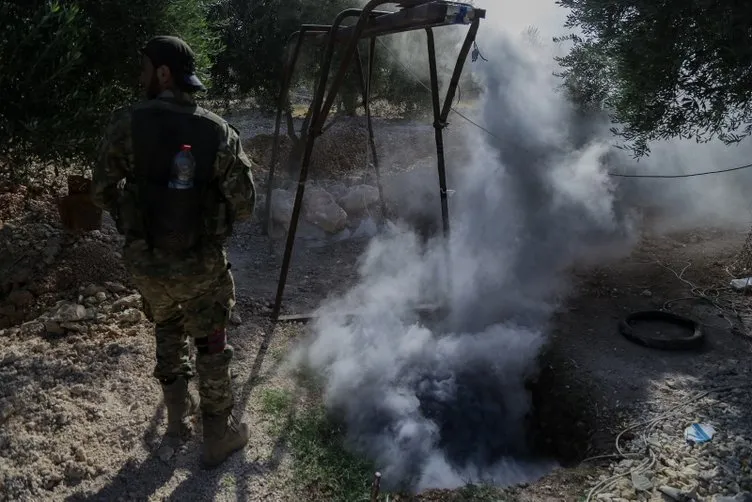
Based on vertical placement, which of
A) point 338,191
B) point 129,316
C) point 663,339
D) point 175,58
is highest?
point 175,58

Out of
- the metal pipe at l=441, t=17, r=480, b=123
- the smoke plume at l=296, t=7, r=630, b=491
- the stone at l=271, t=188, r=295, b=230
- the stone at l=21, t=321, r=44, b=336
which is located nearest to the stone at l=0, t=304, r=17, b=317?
the stone at l=21, t=321, r=44, b=336

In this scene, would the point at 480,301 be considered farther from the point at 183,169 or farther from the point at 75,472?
the point at 75,472

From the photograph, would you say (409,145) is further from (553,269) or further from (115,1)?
(115,1)

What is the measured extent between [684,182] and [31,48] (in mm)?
10102

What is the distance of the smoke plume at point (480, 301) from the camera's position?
3.96 metres

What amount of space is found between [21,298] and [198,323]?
104 inches

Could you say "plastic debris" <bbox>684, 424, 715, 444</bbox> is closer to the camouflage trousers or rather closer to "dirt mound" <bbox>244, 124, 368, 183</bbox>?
the camouflage trousers

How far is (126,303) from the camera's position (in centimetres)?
473

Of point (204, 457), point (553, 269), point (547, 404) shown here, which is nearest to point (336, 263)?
point (553, 269)

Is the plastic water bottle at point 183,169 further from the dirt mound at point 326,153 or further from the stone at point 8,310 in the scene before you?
the dirt mound at point 326,153

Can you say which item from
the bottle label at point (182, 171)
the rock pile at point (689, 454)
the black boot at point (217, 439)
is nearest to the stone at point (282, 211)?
the black boot at point (217, 439)

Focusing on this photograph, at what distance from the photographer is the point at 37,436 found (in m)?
3.29

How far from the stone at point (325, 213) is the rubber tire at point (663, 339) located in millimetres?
3983

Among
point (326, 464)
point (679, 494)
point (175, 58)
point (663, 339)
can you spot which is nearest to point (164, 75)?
point (175, 58)
